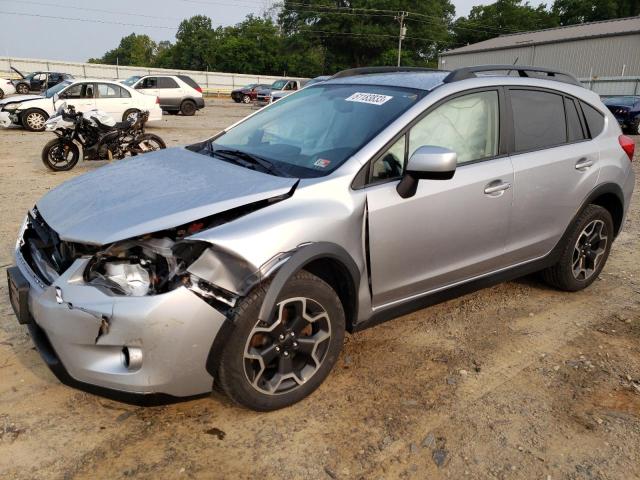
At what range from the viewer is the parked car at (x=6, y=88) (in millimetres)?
24773

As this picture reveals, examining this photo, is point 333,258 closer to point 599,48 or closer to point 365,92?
point 365,92

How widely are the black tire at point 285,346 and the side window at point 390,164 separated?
69 centimetres

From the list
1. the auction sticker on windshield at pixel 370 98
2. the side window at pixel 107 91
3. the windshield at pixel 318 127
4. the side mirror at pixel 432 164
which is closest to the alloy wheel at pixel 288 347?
the windshield at pixel 318 127

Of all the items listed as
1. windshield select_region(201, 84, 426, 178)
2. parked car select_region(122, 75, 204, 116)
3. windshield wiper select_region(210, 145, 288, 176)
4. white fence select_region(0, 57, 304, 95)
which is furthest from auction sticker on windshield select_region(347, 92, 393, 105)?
white fence select_region(0, 57, 304, 95)

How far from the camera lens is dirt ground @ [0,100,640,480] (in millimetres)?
2350

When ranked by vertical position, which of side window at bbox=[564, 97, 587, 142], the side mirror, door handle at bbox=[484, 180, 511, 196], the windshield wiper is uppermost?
→ side window at bbox=[564, 97, 587, 142]

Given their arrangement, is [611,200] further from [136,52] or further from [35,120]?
[136,52]

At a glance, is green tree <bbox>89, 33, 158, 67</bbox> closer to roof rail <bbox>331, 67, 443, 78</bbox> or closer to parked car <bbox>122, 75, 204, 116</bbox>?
parked car <bbox>122, 75, 204, 116</bbox>

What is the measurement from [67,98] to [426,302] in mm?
14233

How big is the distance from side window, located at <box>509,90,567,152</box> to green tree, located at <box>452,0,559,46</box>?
7754 cm

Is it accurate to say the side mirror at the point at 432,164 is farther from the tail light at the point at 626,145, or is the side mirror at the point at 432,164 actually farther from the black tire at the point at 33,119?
the black tire at the point at 33,119

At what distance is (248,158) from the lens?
10.6 feet

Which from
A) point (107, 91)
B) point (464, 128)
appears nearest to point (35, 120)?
point (107, 91)

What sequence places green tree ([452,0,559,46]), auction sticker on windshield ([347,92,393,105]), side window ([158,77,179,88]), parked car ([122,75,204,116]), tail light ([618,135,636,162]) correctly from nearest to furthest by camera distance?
auction sticker on windshield ([347,92,393,105]), tail light ([618,135,636,162]), parked car ([122,75,204,116]), side window ([158,77,179,88]), green tree ([452,0,559,46])
